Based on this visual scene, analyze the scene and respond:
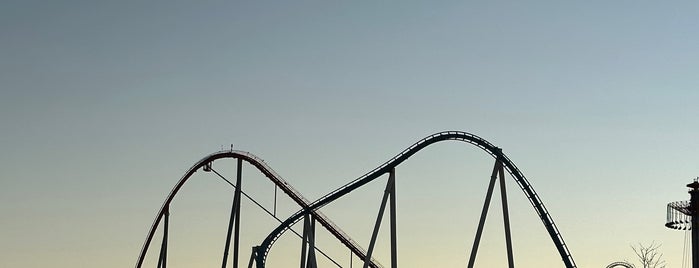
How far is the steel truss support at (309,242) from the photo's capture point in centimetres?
6250

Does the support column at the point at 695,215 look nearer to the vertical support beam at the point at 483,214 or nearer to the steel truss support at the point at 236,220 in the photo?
the vertical support beam at the point at 483,214

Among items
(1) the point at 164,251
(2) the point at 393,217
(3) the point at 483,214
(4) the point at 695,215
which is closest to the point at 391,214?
(2) the point at 393,217

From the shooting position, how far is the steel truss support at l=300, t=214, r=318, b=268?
6250 centimetres

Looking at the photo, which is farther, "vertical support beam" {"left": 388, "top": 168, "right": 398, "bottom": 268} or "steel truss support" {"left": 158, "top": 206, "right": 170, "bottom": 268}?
"steel truss support" {"left": 158, "top": 206, "right": 170, "bottom": 268}

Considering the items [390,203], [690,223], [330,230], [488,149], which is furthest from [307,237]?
[690,223]

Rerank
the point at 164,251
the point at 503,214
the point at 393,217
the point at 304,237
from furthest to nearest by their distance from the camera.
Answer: the point at 164,251
the point at 304,237
the point at 393,217
the point at 503,214

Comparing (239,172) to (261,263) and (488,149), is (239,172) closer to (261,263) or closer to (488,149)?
(261,263)

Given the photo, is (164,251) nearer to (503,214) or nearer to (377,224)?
(377,224)

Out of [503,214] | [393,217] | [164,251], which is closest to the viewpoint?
[503,214]

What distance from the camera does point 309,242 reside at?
63062 mm

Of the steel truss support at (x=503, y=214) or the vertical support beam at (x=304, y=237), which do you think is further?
the vertical support beam at (x=304, y=237)

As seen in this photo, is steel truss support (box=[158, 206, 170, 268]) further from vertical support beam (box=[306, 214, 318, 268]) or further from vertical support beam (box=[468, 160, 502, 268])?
vertical support beam (box=[468, 160, 502, 268])

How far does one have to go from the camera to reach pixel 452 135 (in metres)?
56.4

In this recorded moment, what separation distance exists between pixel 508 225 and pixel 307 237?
12303 mm
